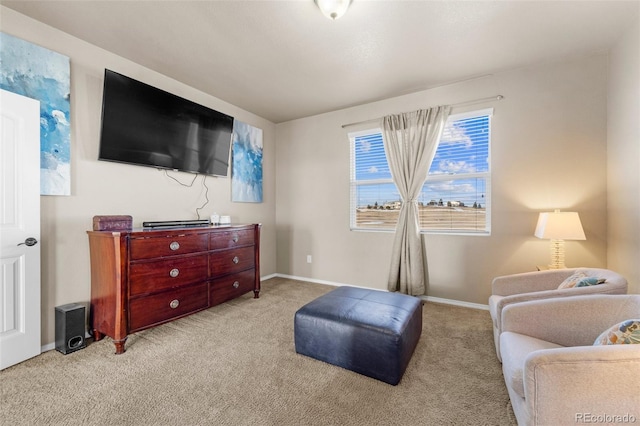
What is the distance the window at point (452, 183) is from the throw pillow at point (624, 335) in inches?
80.6

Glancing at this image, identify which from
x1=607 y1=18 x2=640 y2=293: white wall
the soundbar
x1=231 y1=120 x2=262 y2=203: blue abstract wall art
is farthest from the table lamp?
x1=231 y1=120 x2=262 y2=203: blue abstract wall art

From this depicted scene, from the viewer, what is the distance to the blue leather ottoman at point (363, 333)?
5.49 ft

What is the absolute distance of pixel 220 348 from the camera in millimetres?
2143

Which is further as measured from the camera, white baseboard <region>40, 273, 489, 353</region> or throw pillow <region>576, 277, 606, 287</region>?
white baseboard <region>40, 273, 489, 353</region>

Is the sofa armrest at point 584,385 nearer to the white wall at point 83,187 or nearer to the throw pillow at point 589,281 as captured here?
the throw pillow at point 589,281

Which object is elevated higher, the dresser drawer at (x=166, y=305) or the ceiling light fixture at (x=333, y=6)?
the ceiling light fixture at (x=333, y=6)

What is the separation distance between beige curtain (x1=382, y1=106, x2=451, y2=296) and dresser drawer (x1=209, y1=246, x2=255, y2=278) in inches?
71.2

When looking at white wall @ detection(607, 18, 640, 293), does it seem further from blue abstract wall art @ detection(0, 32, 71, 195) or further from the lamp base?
blue abstract wall art @ detection(0, 32, 71, 195)

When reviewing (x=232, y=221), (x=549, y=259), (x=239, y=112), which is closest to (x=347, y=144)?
(x=239, y=112)

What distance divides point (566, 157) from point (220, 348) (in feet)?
12.3

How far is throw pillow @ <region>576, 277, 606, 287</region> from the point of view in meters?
1.63

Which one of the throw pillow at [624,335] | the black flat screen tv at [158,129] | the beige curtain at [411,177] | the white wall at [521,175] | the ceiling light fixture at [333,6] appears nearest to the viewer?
the throw pillow at [624,335]

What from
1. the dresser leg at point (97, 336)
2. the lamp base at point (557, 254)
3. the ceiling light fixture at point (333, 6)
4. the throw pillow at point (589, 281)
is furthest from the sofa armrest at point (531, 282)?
the dresser leg at point (97, 336)

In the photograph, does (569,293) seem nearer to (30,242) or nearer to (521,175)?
(521,175)
